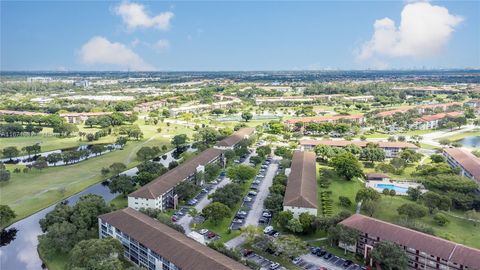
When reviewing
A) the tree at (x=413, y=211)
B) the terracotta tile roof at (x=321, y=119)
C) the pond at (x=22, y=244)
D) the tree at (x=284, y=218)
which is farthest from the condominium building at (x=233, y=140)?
the tree at (x=413, y=211)

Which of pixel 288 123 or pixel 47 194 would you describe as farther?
pixel 288 123

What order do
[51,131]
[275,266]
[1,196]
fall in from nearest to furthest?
[275,266]
[1,196]
[51,131]

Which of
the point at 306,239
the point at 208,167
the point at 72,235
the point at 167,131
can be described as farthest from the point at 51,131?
the point at 306,239

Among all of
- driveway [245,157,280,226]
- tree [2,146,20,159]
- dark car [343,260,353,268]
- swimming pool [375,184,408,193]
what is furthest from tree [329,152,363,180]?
tree [2,146,20,159]

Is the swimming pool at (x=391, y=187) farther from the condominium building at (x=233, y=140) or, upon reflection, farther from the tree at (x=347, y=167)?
the condominium building at (x=233, y=140)

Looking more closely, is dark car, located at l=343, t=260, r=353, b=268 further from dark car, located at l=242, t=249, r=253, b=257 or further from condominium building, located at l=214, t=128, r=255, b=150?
condominium building, located at l=214, t=128, r=255, b=150

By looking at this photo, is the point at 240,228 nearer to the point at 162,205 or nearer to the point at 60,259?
the point at 162,205

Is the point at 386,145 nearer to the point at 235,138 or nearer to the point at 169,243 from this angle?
the point at 235,138
